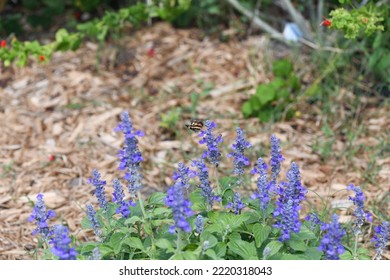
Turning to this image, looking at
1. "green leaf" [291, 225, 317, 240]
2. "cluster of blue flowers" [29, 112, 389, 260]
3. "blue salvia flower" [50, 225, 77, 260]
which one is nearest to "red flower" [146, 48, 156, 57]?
"cluster of blue flowers" [29, 112, 389, 260]

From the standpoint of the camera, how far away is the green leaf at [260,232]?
2551 millimetres

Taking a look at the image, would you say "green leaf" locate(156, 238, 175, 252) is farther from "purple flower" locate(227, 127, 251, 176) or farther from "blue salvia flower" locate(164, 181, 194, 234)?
"purple flower" locate(227, 127, 251, 176)

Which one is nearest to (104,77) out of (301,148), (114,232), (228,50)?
(228,50)

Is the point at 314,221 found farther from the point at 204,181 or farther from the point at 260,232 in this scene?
the point at 204,181

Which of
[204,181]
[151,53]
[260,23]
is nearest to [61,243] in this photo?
[204,181]

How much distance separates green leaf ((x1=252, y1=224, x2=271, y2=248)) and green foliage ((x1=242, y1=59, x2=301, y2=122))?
2175mm

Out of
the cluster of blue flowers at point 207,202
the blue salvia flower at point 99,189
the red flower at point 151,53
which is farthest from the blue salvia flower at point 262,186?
the red flower at point 151,53

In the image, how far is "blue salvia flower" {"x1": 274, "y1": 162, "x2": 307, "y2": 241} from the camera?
8.19ft

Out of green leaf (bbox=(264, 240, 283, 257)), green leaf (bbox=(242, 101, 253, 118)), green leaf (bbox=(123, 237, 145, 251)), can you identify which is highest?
green leaf (bbox=(123, 237, 145, 251))

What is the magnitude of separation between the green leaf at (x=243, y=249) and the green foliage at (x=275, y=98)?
2.25 metres

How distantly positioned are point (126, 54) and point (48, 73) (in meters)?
0.69

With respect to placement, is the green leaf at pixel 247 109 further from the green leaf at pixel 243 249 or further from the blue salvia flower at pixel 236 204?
the green leaf at pixel 243 249

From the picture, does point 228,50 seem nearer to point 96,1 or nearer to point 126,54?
point 126,54

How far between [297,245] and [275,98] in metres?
2.33
